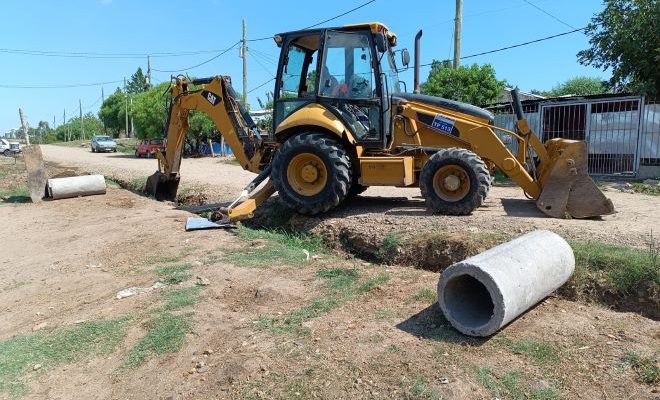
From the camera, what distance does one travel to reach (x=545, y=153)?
26.2 ft

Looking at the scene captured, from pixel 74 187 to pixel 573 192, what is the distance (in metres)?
11.1

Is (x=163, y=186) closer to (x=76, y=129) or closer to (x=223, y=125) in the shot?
(x=223, y=125)

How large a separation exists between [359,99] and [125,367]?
5059 millimetres

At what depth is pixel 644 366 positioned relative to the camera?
361 centimetres

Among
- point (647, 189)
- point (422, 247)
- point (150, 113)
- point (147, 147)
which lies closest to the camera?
point (422, 247)

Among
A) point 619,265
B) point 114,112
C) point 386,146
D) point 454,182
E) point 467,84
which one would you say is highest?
point 114,112

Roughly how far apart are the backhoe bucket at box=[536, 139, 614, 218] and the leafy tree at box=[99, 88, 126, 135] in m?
71.5

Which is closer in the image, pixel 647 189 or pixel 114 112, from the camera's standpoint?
pixel 647 189

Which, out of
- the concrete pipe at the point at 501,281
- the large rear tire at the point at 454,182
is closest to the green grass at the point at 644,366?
the concrete pipe at the point at 501,281

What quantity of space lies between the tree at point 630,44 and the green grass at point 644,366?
40.1ft

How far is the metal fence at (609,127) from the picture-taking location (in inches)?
598

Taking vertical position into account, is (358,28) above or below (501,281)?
above

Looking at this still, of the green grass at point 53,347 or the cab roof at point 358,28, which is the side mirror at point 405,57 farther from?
the green grass at point 53,347

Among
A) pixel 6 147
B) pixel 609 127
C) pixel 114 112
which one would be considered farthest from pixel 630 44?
pixel 114 112
